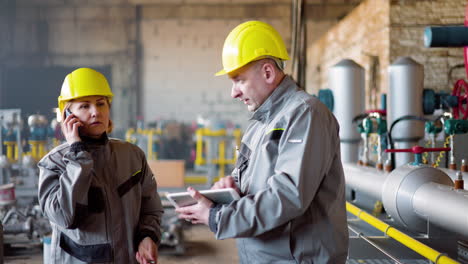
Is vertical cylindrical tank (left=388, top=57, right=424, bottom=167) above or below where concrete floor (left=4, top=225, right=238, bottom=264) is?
above

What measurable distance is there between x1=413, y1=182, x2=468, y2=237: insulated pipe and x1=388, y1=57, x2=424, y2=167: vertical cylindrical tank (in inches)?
55.3

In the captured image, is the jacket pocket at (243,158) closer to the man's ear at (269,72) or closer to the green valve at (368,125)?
the man's ear at (269,72)

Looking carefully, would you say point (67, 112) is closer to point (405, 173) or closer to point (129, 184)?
point (129, 184)

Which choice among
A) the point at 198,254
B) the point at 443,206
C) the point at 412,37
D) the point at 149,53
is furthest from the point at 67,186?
the point at 149,53

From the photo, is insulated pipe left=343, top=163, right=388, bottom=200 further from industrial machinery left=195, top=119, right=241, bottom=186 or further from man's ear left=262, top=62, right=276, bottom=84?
industrial machinery left=195, top=119, right=241, bottom=186

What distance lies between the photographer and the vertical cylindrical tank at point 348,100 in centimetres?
443

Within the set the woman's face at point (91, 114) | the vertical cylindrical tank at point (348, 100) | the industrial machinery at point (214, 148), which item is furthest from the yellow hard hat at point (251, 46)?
the industrial machinery at point (214, 148)

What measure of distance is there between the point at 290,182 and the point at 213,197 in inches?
11.4

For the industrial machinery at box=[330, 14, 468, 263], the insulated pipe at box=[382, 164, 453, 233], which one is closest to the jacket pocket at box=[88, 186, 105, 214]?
the industrial machinery at box=[330, 14, 468, 263]

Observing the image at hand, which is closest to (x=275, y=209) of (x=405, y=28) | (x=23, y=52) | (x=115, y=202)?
(x=115, y=202)

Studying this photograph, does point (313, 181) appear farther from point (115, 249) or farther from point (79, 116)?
point (79, 116)

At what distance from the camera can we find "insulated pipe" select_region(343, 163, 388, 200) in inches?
132

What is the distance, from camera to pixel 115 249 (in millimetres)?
1764

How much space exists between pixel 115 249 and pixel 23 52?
44.6ft
